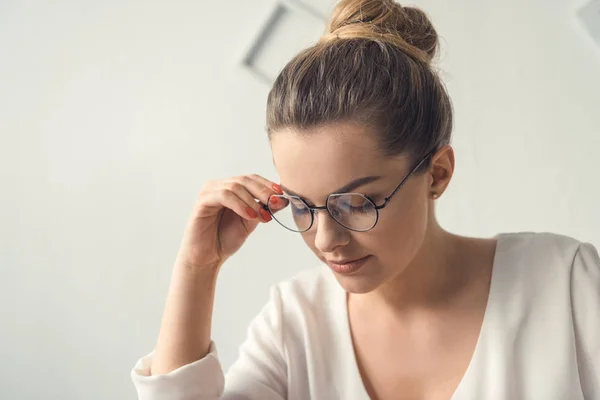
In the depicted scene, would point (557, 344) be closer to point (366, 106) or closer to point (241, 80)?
point (366, 106)

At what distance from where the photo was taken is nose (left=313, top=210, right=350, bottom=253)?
35.5 inches

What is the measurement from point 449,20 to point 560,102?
1.10 feet

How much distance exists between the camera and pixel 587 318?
103cm

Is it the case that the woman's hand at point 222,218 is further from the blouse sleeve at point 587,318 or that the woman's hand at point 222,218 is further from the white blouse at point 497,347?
the blouse sleeve at point 587,318

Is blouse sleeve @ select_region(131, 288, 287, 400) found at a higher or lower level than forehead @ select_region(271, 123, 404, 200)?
lower

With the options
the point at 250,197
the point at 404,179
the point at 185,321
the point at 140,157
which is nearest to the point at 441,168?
the point at 404,179

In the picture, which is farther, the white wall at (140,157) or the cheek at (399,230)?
the white wall at (140,157)

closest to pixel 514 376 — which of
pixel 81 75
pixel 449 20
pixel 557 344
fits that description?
pixel 557 344

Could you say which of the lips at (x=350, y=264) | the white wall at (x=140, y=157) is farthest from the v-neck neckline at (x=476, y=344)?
the white wall at (x=140, y=157)

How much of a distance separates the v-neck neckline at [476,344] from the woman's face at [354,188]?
0.20 meters

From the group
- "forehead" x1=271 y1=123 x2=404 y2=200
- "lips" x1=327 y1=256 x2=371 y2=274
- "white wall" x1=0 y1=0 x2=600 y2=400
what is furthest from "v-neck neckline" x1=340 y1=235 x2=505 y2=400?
"white wall" x1=0 y1=0 x2=600 y2=400

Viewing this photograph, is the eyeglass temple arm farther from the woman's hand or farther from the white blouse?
the white blouse

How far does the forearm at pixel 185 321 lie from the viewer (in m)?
1.07

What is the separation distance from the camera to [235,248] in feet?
3.80
